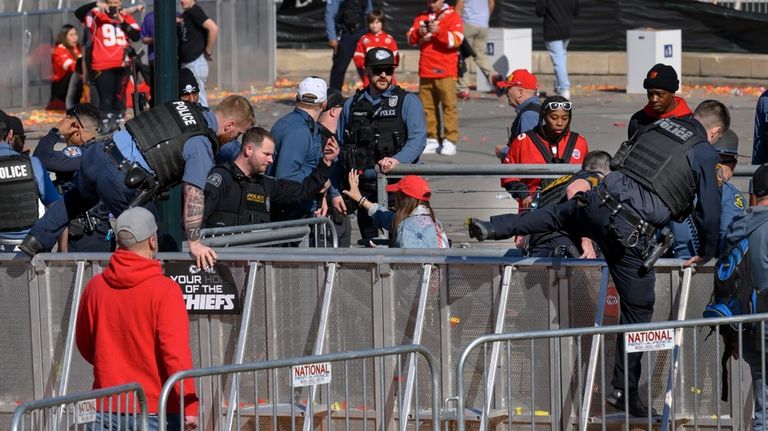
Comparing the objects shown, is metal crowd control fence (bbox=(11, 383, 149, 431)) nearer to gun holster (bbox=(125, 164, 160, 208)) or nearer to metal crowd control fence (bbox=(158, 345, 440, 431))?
metal crowd control fence (bbox=(158, 345, 440, 431))

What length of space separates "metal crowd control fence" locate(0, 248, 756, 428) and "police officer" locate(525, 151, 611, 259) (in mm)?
328

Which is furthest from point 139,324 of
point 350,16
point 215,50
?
point 215,50

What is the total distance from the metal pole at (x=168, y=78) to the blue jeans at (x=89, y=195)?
17.5 inches

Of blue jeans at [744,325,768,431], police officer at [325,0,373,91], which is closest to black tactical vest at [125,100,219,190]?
blue jeans at [744,325,768,431]

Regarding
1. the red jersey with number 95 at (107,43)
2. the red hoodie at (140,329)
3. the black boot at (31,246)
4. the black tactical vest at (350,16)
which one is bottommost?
the red hoodie at (140,329)

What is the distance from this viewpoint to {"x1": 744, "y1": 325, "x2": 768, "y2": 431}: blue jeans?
25.1ft

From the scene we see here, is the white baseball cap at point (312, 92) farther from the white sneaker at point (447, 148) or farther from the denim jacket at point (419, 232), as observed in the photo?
the white sneaker at point (447, 148)

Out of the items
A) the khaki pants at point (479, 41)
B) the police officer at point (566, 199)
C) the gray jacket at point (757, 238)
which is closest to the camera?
the gray jacket at point (757, 238)

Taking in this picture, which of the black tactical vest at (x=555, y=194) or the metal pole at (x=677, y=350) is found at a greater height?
the black tactical vest at (x=555, y=194)

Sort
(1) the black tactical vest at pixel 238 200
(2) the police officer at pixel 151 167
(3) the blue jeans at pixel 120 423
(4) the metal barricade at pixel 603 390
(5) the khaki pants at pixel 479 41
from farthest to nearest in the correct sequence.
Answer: (5) the khaki pants at pixel 479 41, (1) the black tactical vest at pixel 238 200, (2) the police officer at pixel 151 167, (4) the metal barricade at pixel 603 390, (3) the blue jeans at pixel 120 423

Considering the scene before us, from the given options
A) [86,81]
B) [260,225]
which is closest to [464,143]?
[86,81]

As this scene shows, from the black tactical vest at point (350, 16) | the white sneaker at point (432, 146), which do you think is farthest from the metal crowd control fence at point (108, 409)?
the black tactical vest at point (350, 16)

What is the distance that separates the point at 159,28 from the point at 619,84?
16.2 meters

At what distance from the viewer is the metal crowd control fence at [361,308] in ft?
27.8
